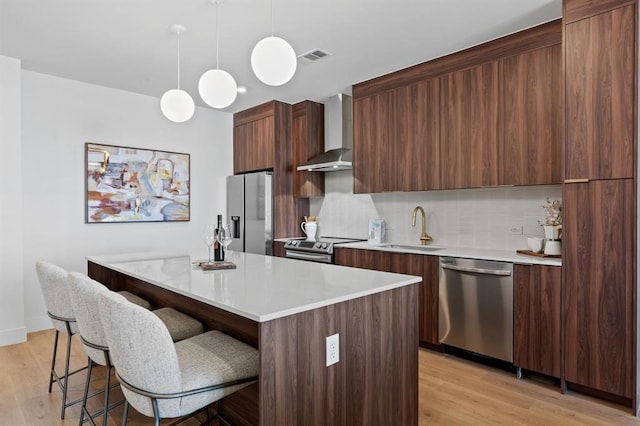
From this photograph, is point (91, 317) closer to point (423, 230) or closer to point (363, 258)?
point (363, 258)

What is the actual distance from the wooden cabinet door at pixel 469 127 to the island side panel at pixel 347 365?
168cm

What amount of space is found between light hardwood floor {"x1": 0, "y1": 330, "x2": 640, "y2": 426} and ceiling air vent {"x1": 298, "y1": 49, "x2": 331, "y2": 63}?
107 inches

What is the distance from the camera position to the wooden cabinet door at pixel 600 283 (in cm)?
233

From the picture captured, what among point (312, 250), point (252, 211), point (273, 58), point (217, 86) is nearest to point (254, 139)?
point (252, 211)

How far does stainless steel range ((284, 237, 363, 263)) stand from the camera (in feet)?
13.3

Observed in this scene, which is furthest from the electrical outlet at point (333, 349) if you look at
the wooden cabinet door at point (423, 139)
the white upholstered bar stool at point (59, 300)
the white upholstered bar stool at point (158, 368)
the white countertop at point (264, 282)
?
the wooden cabinet door at point (423, 139)

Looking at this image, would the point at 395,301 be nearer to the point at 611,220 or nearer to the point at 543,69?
the point at 611,220

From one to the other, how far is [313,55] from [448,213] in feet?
6.39

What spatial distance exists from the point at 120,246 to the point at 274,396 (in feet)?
12.2

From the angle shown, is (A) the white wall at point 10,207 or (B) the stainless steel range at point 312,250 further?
(B) the stainless steel range at point 312,250

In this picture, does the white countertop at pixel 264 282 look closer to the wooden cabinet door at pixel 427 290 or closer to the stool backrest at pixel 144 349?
the stool backrest at pixel 144 349

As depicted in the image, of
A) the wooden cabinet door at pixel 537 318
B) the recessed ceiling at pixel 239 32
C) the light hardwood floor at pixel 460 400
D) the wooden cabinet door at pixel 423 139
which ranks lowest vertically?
the light hardwood floor at pixel 460 400

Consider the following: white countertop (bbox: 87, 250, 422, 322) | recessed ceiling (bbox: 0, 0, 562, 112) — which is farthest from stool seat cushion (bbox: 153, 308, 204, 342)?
recessed ceiling (bbox: 0, 0, 562, 112)

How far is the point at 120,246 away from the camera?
4.43m
